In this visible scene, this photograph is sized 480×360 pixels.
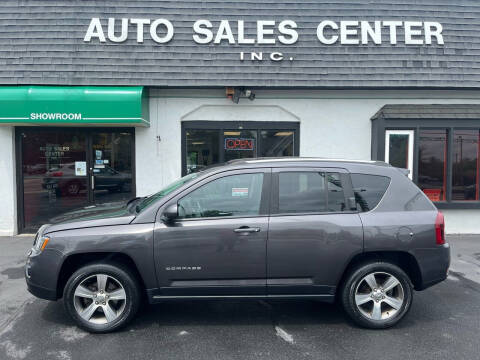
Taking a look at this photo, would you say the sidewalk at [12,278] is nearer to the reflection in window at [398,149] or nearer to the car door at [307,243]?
the car door at [307,243]

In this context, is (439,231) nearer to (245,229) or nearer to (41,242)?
(245,229)

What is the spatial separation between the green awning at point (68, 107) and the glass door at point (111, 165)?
80 centimetres

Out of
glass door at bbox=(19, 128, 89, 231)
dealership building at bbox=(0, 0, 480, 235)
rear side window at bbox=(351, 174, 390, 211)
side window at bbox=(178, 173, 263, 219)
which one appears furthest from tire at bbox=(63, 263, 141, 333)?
glass door at bbox=(19, 128, 89, 231)

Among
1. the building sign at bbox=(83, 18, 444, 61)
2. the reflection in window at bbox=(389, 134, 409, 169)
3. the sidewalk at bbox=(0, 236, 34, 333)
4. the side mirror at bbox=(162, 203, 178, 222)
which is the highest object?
the building sign at bbox=(83, 18, 444, 61)

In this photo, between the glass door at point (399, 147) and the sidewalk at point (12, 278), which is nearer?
the sidewalk at point (12, 278)

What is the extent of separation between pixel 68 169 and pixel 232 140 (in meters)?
3.67

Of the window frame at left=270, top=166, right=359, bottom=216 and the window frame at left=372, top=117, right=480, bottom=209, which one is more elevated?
the window frame at left=372, top=117, right=480, bottom=209

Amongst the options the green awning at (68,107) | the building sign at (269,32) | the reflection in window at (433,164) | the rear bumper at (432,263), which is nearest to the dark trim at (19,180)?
the green awning at (68,107)

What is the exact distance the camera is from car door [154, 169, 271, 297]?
373 cm

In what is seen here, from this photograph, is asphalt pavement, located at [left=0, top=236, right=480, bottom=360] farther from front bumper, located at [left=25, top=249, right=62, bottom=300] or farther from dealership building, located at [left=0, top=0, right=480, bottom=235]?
→ dealership building, located at [left=0, top=0, right=480, bottom=235]

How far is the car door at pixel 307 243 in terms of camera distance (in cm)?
378

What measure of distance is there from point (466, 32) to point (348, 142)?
3.54 meters

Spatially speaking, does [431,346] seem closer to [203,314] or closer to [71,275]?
[203,314]

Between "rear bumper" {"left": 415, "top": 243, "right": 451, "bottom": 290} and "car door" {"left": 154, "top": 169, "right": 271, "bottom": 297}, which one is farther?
"rear bumper" {"left": 415, "top": 243, "right": 451, "bottom": 290}
